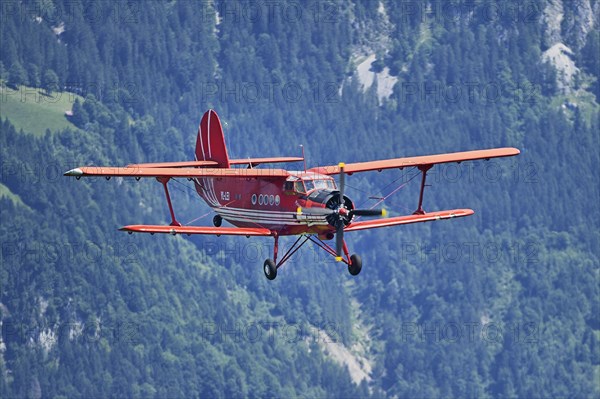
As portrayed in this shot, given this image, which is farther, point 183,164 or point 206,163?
point 206,163

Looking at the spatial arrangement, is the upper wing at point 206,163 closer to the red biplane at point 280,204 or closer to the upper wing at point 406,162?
the red biplane at point 280,204

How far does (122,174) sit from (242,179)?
837cm

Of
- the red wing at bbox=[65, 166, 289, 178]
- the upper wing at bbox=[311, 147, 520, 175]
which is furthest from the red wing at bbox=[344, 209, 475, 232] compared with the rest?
the red wing at bbox=[65, 166, 289, 178]

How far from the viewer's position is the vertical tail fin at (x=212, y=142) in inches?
4154

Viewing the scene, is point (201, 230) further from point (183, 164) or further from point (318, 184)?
point (183, 164)

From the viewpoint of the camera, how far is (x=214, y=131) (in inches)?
4183

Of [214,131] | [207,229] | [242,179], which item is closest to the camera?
[207,229]

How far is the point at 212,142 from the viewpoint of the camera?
107 meters

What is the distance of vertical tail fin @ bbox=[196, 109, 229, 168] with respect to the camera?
346ft

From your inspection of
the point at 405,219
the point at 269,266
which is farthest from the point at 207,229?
the point at 405,219

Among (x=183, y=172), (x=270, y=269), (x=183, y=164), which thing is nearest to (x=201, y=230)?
(x=270, y=269)

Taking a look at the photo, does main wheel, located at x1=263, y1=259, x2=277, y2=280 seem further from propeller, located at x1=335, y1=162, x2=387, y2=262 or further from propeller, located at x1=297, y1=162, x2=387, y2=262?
propeller, located at x1=335, y1=162, x2=387, y2=262

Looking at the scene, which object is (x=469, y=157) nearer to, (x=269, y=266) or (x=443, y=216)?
(x=443, y=216)

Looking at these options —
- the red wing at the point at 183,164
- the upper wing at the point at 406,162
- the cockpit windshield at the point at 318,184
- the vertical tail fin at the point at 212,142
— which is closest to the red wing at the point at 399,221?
the cockpit windshield at the point at 318,184
